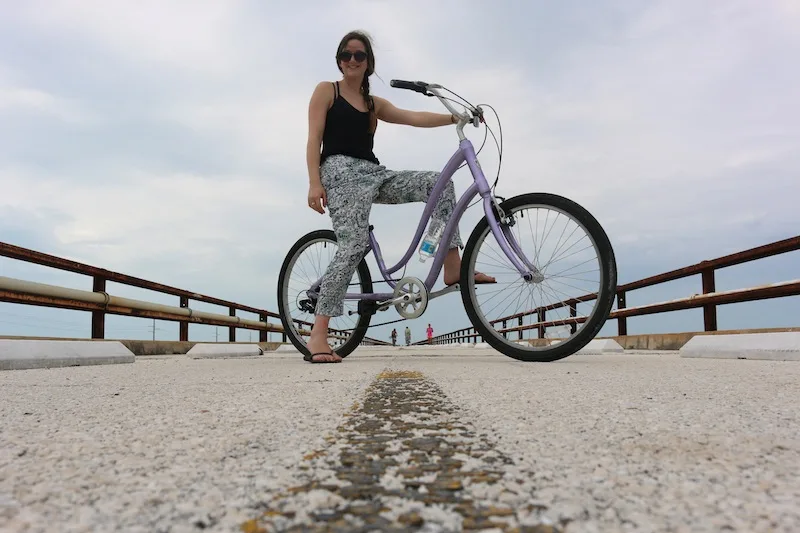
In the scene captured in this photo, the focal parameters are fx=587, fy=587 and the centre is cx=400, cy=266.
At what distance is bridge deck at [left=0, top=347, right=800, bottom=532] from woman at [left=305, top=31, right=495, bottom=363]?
252 centimetres

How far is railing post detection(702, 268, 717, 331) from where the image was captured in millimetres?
6516

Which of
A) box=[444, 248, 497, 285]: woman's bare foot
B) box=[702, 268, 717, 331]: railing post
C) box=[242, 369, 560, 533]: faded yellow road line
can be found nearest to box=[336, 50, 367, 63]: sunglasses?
box=[444, 248, 497, 285]: woman's bare foot

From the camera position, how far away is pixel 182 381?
8.96ft

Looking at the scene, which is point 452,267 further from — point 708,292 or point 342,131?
point 708,292

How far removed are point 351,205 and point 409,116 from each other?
1.05 m

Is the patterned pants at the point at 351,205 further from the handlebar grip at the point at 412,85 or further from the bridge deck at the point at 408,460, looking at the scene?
the bridge deck at the point at 408,460

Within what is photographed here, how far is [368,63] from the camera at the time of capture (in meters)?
4.68

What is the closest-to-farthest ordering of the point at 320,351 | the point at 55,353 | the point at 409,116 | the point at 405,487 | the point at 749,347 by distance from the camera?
the point at 405,487 → the point at 55,353 → the point at 749,347 → the point at 320,351 → the point at 409,116

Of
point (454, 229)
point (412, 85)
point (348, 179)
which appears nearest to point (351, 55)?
point (412, 85)

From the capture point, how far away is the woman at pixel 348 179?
4.49m

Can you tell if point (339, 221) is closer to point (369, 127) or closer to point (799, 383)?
point (369, 127)

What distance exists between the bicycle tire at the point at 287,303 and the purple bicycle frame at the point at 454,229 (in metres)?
0.21

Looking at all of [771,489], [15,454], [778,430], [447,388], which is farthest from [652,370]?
[15,454]

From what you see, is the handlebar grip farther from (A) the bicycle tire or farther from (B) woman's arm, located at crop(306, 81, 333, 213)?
(A) the bicycle tire
